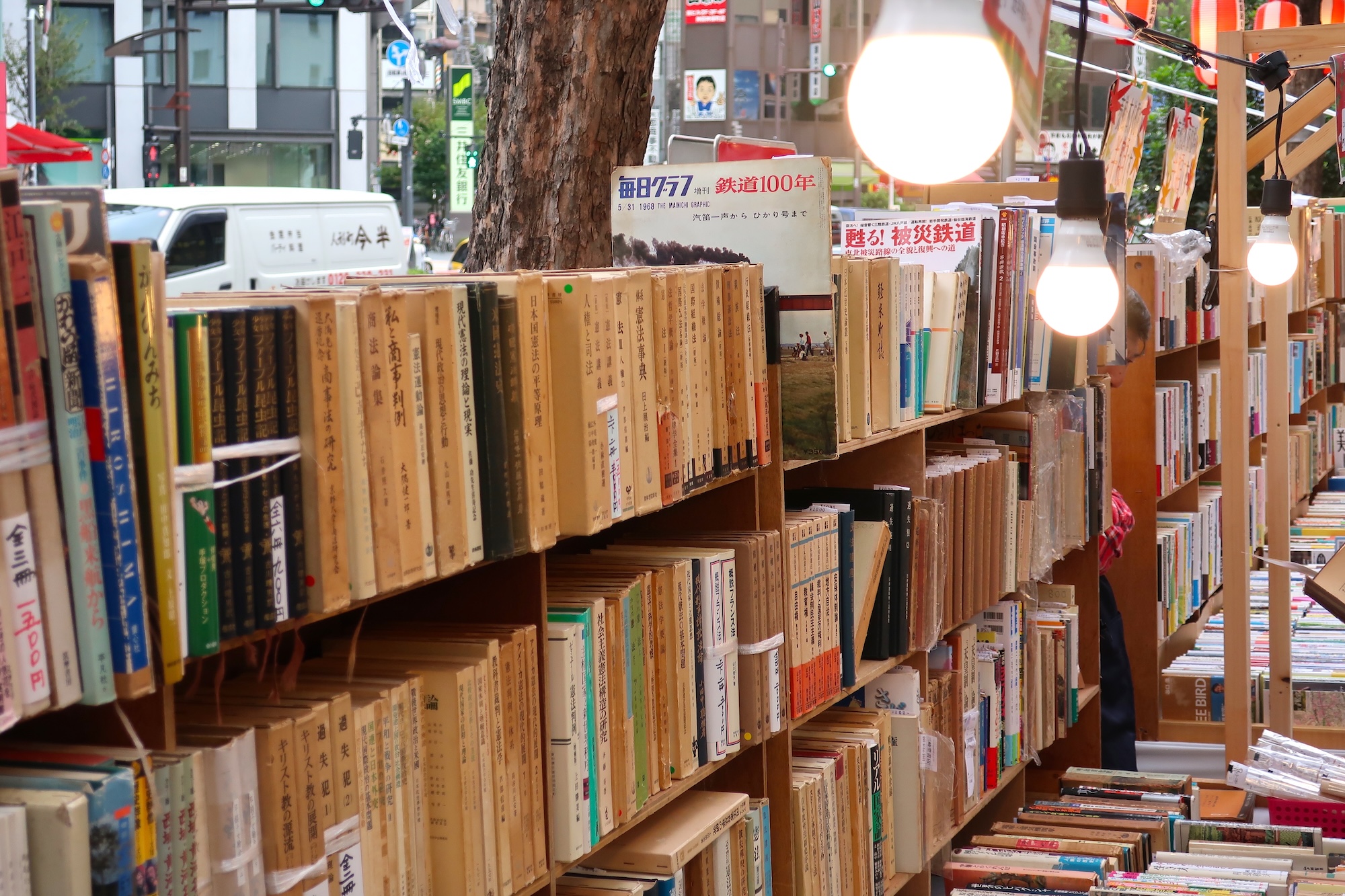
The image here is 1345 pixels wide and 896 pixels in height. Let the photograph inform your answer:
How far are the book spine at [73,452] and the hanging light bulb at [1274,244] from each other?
9.36ft

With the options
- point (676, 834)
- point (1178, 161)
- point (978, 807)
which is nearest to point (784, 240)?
point (676, 834)

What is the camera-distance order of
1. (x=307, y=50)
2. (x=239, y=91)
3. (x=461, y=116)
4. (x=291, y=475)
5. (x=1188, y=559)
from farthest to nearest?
1. (x=307, y=50)
2. (x=239, y=91)
3. (x=461, y=116)
4. (x=1188, y=559)
5. (x=291, y=475)

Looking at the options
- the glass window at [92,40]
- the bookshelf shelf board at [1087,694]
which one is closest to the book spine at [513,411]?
the bookshelf shelf board at [1087,694]

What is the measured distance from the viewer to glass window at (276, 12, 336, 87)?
69.2 ft

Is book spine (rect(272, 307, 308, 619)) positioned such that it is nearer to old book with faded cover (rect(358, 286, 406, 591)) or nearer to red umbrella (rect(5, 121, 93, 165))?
old book with faded cover (rect(358, 286, 406, 591))

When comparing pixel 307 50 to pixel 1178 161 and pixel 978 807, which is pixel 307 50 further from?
pixel 978 807

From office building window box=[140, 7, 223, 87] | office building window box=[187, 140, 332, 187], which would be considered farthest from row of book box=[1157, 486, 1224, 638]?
office building window box=[140, 7, 223, 87]

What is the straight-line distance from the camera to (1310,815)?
3322 mm

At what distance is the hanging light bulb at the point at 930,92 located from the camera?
4.16 feet

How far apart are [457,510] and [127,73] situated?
2095 cm

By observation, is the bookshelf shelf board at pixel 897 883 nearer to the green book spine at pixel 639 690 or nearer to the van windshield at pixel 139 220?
the green book spine at pixel 639 690

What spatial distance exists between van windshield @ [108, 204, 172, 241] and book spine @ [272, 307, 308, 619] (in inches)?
390

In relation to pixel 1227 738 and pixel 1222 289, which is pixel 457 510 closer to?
pixel 1222 289

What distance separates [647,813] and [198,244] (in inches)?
392
